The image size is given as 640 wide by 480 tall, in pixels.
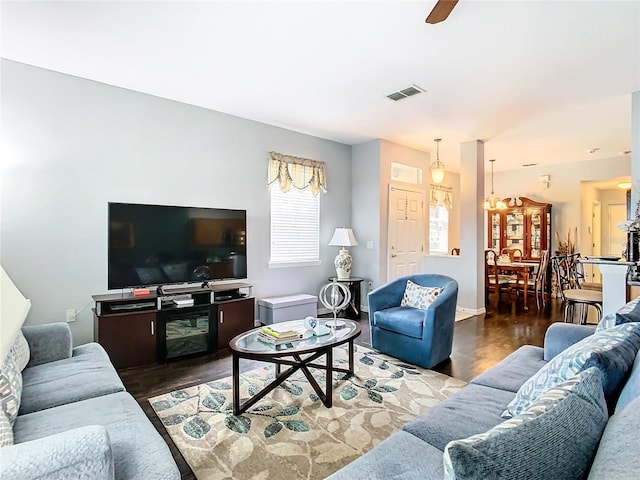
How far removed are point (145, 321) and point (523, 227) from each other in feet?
25.4

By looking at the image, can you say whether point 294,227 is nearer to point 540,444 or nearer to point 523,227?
point 540,444

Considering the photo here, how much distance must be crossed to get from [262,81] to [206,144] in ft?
3.92

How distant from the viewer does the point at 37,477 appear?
1015 mm

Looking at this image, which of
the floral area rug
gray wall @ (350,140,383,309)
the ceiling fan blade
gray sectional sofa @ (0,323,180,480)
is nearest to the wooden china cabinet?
gray wall @ (350,140,383,309)

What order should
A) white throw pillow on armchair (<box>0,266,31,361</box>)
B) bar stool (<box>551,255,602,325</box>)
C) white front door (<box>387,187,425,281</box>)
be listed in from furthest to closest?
white front door (<box>387,187,425,281</box>) < bar stool (<box>551,255,602,325</box>) < white throw pillow on armchair (<box>0,266,31,361</box>)

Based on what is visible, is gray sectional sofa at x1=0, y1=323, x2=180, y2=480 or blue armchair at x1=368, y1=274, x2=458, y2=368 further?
blue armchair at x1=368, y1=274, x2=458, y2=368

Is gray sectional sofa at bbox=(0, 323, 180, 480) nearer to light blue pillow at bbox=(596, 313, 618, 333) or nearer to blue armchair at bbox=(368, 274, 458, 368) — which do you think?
light blue pillow at bbox=(596, 313, 618, 333)

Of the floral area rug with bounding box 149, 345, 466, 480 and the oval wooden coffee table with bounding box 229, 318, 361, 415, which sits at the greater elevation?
the oval wooden coffee table with bounding box 229, 318, 361, 415

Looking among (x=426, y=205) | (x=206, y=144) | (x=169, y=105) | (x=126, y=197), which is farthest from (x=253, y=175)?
(x=426, y=205)

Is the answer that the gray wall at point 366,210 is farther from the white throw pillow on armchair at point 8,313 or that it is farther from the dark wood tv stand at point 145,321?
the white throw pillow on armchair at point 8,313

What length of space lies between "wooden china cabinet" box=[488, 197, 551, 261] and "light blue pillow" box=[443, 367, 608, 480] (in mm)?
7776

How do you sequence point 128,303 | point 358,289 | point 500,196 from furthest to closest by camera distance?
point 500,196
point 358,289
point 128,303

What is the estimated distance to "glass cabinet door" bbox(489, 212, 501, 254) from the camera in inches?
322

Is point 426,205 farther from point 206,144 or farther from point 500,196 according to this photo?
point 206,144
